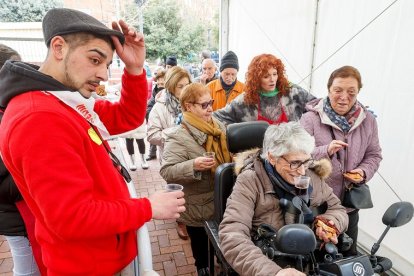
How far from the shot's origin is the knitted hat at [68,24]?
38.9 inches

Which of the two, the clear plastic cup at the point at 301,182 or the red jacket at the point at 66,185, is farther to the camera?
the clear plastic cup at the point at 301,182

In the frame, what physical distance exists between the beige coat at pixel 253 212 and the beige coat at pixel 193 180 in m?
0.43

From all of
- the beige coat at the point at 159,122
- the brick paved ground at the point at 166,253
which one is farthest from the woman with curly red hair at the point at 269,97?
the brick paved ground at the point at 166,253

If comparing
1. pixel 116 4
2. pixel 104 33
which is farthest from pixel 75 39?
pixel 116 4

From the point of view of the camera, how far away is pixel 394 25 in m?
2.55

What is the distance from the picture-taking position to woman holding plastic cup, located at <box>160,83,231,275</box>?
2.22 meters

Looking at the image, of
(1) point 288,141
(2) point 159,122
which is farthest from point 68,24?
(2) point 159,122

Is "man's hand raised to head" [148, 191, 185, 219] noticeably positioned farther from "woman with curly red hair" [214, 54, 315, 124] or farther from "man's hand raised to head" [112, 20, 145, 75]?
"woman with curly red hair" [214, 54, 315, 124]

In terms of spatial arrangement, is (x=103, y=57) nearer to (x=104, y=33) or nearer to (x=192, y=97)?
(x=104, y=33)

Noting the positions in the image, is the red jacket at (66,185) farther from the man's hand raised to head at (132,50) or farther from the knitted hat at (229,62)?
the knitted hat at (229,62)

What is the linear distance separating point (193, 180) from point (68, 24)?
4.76ft

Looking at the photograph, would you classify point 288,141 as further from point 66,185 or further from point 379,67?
point 379,67

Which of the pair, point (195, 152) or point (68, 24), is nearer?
point (68, 24)

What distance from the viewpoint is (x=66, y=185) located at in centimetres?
87
